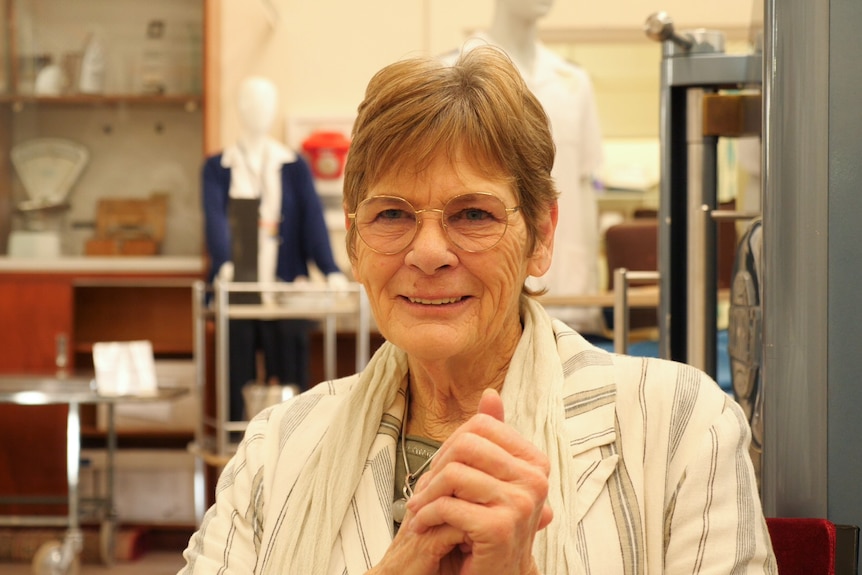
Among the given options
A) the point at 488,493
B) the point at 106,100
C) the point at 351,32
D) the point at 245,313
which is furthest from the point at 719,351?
the point at 106,100

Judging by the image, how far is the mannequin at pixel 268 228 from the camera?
15.8ft

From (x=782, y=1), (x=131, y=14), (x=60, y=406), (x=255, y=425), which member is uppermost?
(x=131, y=14)

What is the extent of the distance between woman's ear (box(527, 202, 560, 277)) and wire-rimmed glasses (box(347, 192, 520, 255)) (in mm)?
70

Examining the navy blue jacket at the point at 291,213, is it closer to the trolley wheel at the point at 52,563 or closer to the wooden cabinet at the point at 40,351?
the wooden cabinet at the point at 40,351

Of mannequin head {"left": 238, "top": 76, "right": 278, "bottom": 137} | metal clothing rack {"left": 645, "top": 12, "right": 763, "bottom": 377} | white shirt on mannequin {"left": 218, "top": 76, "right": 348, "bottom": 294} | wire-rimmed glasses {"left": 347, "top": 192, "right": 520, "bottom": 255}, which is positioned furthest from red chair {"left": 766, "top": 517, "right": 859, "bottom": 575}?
mannequin head {"left": 238, "top": 76, "right": 278, "bottom": 137}

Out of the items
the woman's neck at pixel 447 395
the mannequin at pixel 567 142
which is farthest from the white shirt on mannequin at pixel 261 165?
the woman's neck at pixel 447 395

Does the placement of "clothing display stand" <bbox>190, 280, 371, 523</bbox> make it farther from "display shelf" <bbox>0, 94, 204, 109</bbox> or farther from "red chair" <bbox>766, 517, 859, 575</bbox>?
"red chair" <bbox>766, 517, 859, 575</bbox>

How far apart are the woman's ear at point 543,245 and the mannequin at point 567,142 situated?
2.40 metres

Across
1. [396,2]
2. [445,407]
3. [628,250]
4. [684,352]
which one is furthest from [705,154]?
[396,2]

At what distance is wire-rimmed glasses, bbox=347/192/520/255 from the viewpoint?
124 cm

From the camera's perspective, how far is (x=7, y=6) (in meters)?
5.73

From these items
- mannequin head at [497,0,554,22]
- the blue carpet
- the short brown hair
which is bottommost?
the blue carpet

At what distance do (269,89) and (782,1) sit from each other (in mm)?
3843

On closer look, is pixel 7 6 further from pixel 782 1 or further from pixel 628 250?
pixel 782 1
